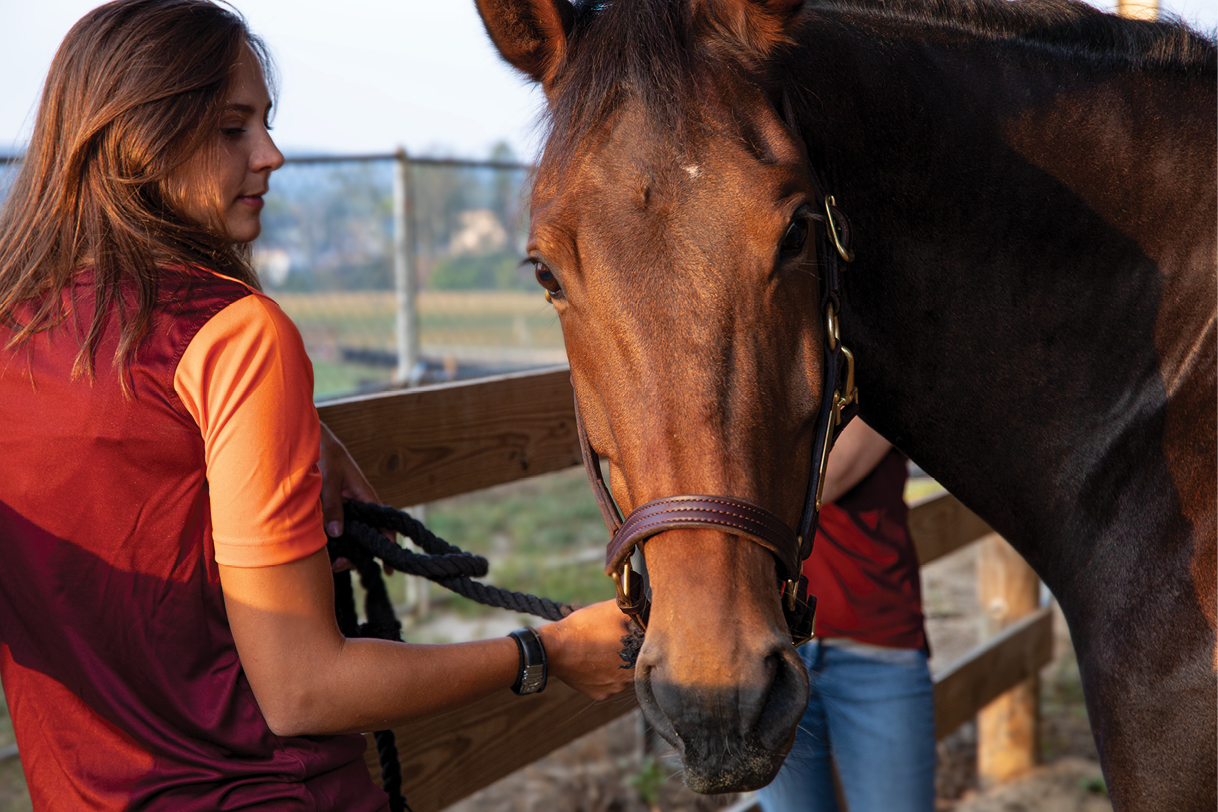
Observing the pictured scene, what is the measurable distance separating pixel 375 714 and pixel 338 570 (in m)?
0.47

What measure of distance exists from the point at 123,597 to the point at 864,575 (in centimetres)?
154

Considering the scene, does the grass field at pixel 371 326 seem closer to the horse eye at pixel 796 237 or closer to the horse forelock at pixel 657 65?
the horse forelock at pixel 657 65

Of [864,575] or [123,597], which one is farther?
[864,575]

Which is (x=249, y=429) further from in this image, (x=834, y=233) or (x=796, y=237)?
(x=834, y=233)

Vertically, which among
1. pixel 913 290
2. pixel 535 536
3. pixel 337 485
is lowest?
pixel 535 536

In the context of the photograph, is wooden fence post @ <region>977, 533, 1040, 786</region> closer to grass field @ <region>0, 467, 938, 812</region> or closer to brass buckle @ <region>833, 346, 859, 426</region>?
grass field @ <region>0, 467, 938, 812</region>

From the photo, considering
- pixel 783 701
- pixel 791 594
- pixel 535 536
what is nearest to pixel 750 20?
pixel 791 594

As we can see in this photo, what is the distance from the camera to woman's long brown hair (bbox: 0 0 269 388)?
123cm

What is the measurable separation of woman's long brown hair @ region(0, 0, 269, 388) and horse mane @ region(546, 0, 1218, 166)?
540 mm

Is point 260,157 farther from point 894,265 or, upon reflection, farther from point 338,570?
point 894,265

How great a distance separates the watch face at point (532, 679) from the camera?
1.42 metres

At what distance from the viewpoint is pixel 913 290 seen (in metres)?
1.67

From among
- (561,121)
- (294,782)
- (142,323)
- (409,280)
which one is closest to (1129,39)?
(561,121)

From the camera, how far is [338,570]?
167 cm
